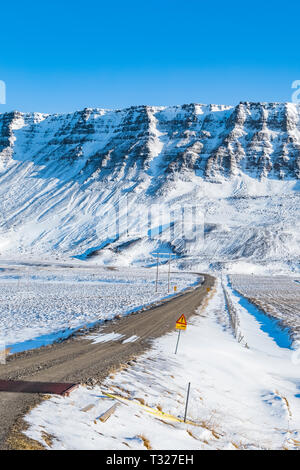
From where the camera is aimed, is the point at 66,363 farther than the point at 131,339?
No

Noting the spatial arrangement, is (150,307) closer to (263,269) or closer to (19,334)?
(19,334)

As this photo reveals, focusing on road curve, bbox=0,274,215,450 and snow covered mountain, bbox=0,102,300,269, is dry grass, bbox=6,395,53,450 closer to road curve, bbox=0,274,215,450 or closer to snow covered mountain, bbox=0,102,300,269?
road curve, bbox=0,274,215,450

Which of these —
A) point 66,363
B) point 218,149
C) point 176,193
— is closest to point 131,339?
point 66,363

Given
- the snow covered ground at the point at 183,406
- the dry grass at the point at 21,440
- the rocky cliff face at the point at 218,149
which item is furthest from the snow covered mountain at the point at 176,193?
the dry grass at the point at 21,440

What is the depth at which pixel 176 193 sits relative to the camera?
162 meters

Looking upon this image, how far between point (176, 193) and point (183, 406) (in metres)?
155

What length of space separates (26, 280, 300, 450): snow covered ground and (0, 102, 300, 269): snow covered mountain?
86892mm

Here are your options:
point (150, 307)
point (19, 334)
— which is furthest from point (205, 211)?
point (19, 334)

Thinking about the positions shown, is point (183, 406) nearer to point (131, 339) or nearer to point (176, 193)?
point (131, 339)

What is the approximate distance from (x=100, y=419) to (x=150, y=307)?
22.5 meters

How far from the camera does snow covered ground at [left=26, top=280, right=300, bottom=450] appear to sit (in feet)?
23.7

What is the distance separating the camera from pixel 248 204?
148 meters

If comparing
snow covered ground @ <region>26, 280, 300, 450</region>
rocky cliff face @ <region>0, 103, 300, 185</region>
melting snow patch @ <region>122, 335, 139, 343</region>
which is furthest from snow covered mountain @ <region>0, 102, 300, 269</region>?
snow covered ground @ <region>26, 280, 300, 450</region>

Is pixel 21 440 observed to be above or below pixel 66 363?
Result: above
